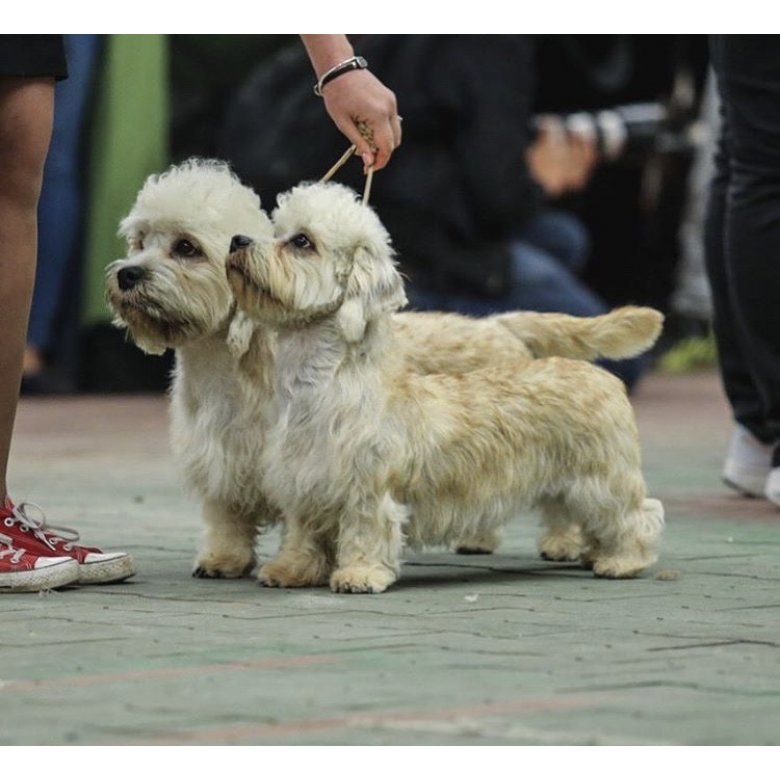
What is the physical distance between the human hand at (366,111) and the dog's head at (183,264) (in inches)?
13.3

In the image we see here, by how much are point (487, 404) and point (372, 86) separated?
34.3 inches

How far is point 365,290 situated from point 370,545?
63 centimetres

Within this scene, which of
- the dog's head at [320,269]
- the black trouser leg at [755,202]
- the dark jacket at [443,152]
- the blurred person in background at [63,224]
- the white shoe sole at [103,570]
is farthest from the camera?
the blurred person in background at [63,224]

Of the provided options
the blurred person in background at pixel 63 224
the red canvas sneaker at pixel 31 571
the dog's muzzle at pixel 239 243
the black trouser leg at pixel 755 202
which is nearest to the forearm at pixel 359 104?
the dog's muzzle at pixel 239 243

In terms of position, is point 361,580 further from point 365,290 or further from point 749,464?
point 749,464

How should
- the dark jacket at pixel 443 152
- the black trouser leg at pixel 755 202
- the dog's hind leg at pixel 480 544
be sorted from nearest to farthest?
the dog's hind leg at pixel 480 544, the black trouser leg at pixel 755 202, the dark jacket at pixel 443 152

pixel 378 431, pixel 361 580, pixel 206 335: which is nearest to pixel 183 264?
pixel 206 335

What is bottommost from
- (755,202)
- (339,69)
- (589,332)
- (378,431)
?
(378,431)

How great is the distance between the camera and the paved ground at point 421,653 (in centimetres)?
358

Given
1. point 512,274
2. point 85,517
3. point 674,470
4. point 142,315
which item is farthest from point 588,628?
point 512,274

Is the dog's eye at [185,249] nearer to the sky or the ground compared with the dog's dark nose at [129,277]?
nearer to the sky

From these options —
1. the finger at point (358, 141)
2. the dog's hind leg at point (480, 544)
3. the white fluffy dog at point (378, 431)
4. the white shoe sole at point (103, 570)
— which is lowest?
the dog's hind leg at point (480, 544)

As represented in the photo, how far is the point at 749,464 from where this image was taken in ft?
24.2

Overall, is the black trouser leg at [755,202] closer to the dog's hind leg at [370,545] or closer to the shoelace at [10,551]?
the dog's hind leg at [370,545]
